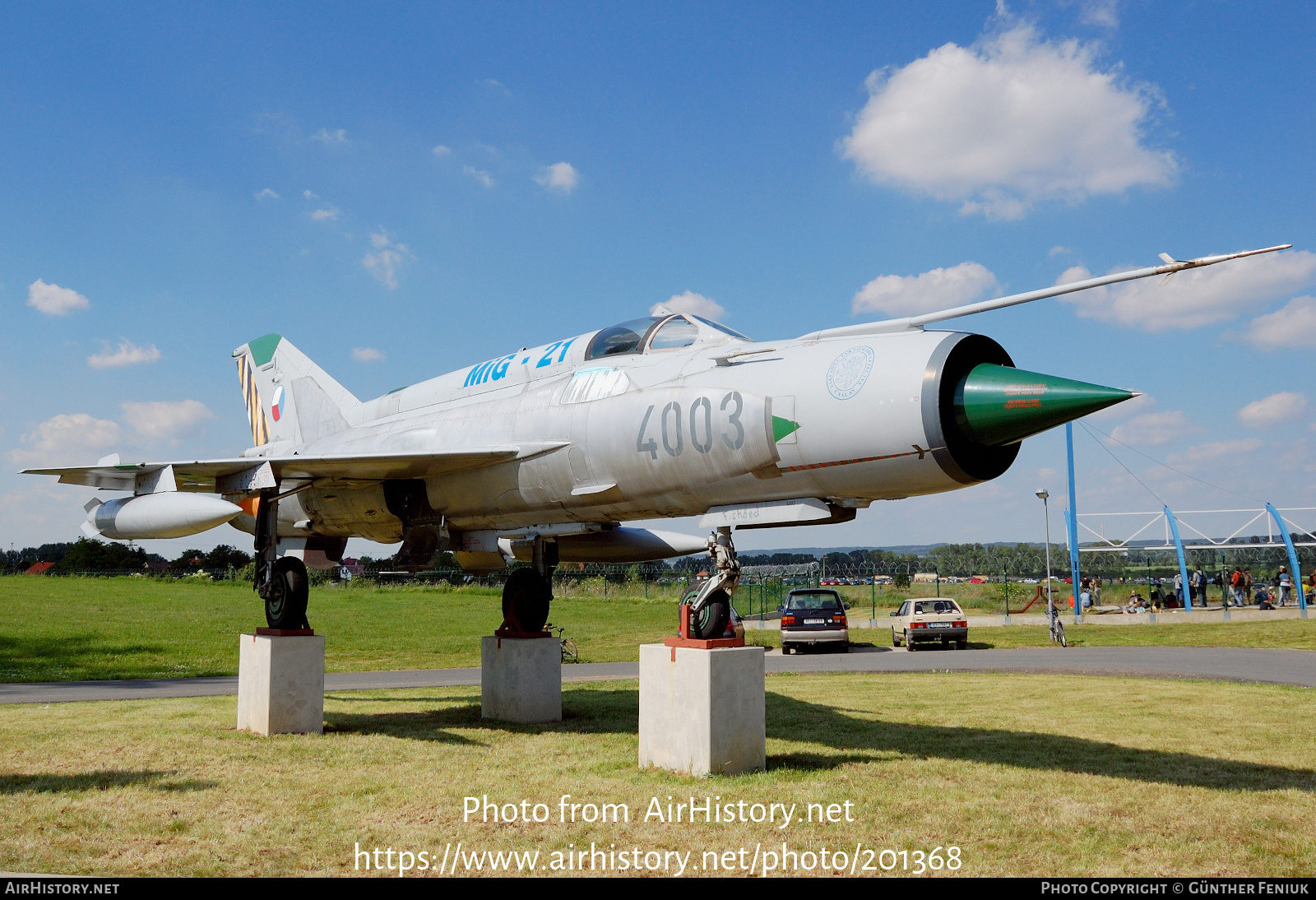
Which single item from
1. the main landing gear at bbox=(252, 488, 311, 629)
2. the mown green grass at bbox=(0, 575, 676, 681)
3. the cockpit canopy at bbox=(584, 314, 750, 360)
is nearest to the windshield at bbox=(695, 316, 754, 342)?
the cockpit canopy at bbox=(584, 314, 750, 360)

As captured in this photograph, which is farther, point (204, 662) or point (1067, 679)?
point (204, 662)

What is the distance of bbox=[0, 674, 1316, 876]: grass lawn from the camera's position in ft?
17.4

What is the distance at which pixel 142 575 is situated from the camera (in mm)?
57969

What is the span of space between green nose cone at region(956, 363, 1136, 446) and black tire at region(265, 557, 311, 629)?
7.24 m

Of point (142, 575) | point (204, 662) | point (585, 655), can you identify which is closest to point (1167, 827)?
point (585, 655)

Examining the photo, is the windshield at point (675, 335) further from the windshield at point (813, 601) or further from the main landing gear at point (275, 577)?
the windshield at point (813, 601)

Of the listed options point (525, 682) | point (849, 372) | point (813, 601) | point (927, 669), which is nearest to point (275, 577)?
point (525, 682)

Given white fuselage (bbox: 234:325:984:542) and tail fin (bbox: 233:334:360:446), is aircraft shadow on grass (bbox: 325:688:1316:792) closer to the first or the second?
white fuselage (bbox: 234:325:984:542)

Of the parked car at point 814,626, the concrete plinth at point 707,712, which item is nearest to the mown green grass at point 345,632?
the parked car at point 814,626

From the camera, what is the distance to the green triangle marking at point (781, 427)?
6.82 meters

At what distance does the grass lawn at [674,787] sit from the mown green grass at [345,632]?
1068 cm

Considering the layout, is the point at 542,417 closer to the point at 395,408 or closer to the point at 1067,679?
the point at 395,408

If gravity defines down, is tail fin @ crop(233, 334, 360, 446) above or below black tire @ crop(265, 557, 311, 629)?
above

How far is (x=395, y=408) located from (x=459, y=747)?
4.76 meters
